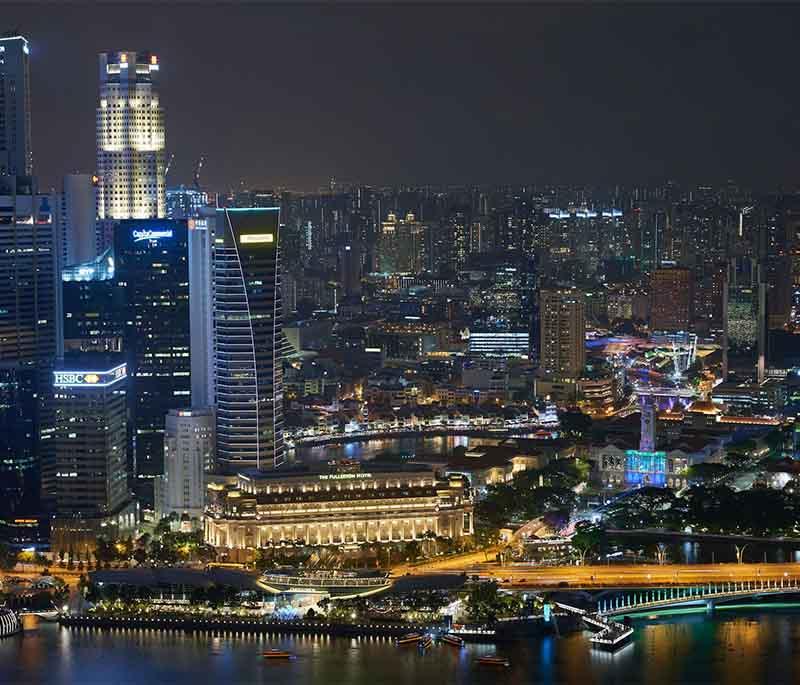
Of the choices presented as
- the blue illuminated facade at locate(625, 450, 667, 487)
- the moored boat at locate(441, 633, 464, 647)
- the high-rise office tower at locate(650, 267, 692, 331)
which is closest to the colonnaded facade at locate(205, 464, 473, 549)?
the moored boat at locate(441, 633, 464, 647)

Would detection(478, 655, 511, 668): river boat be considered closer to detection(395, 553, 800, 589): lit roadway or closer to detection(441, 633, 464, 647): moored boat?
detection(441, 633, 464, 647): moored boat

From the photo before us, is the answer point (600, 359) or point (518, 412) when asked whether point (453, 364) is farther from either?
point (518, 412)

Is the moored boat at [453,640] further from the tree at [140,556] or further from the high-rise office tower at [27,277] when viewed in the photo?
the high-rise office tower at [27,277]

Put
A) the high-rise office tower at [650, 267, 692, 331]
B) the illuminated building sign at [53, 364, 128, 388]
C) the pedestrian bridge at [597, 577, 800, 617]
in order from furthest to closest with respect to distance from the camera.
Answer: the high-rise office tower at [650, 267, 692, 331], the illuminated building sign at [53, 364, 128, 388], the pedestrian bridge at [597, 577, 800, 617]

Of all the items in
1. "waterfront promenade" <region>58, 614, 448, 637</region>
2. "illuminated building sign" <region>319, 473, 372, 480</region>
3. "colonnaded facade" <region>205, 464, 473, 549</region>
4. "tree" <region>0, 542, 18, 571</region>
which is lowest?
"waterfront promenade" <region>58, 614, 448, 637</region>

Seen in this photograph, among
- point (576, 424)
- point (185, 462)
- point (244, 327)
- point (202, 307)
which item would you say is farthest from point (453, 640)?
point (576, 424)

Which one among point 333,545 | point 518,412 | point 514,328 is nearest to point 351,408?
point 518,412

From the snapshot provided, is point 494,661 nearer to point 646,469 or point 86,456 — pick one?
point 86,456
